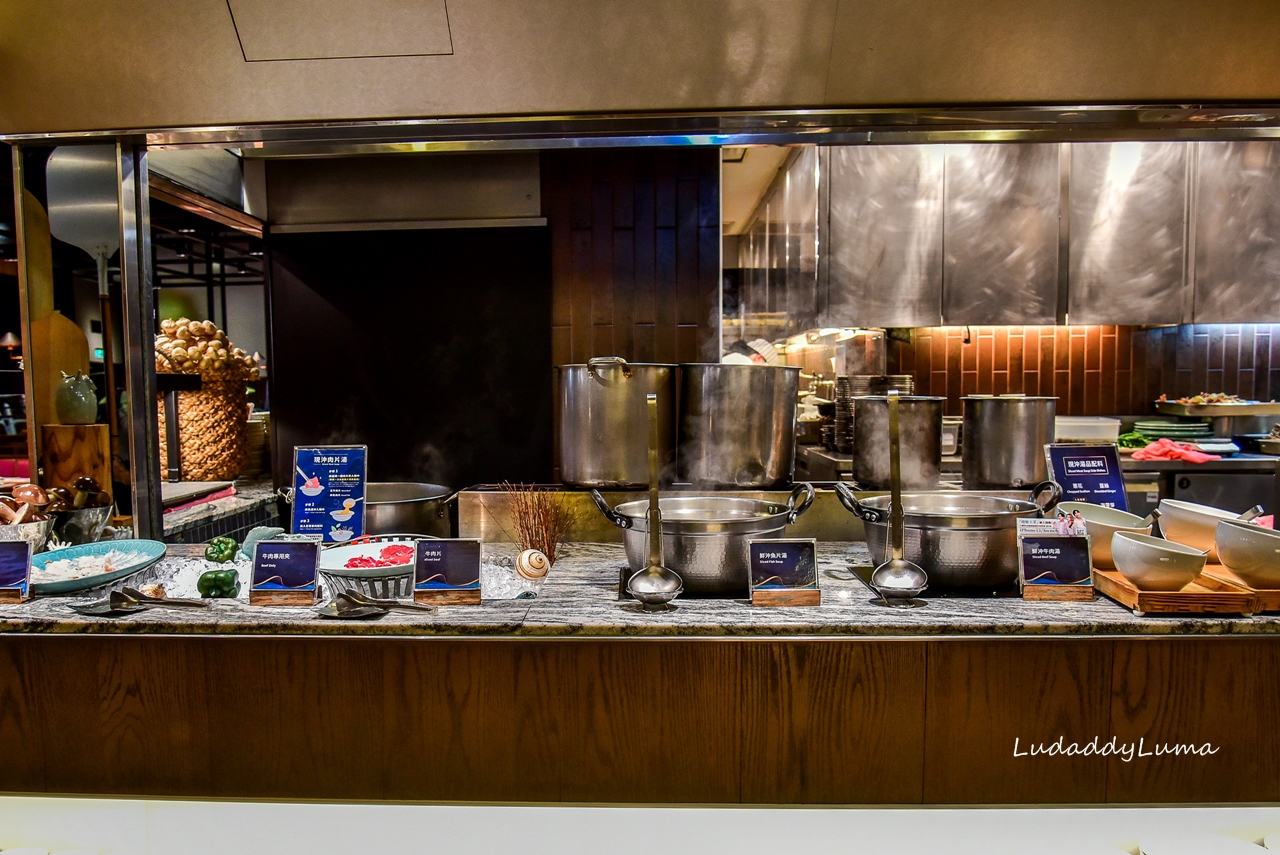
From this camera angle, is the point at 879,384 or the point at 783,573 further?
the point at 879,384

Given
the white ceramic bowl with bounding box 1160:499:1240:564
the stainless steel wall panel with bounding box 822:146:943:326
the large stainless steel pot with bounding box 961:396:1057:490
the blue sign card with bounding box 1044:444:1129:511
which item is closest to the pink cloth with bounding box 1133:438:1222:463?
the stainless steel wall panel with bounding box 822:146:943:326

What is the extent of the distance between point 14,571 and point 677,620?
4.59 feet

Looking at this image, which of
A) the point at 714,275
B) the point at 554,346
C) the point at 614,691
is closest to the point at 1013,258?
the point at 714,275

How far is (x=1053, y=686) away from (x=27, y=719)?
1996mm

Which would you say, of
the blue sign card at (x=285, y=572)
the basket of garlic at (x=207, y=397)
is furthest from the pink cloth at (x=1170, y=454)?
the basket of garlic at (x=207, y=397)

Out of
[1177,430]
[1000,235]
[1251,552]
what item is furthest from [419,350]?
[1177,430]

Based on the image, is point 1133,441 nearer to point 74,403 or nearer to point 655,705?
point 655,705

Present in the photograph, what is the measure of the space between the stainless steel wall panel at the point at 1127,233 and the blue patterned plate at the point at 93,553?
4530 millimetres

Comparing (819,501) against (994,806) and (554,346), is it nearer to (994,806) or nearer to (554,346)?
(994,806)

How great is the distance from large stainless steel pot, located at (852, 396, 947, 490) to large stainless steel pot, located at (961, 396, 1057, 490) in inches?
5.7

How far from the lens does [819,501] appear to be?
2051 mm

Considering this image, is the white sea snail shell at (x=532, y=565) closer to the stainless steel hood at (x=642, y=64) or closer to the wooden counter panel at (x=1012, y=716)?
the wooden counter panel at (x=1012, y=716)

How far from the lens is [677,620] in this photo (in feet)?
4.47

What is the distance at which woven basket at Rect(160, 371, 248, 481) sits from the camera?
3158 mm
